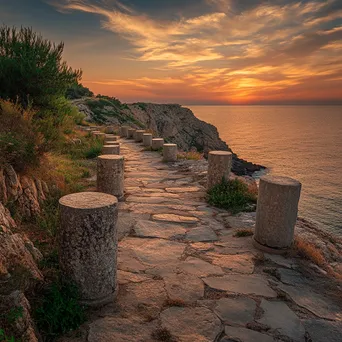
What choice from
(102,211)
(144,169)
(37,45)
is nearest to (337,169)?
(144,169)

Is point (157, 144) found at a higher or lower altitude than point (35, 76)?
lower

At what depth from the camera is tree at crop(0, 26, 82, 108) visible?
8.91 metres

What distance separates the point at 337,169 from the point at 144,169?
4077 centimetres

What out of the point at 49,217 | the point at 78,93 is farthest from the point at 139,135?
the point at 78,93

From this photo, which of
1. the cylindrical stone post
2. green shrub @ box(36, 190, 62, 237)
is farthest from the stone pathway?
the cylindrical stone post

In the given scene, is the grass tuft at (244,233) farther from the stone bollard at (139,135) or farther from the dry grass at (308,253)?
the stone bollard at (139,135)

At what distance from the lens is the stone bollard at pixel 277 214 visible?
4.62m

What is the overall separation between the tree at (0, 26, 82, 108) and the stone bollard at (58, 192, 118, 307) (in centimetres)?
624

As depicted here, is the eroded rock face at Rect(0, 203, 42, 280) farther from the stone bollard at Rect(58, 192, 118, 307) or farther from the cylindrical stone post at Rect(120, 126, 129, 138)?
the cylindrical stone post at Rect(120, 126, 129, 138)

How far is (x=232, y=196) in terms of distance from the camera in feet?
22.8

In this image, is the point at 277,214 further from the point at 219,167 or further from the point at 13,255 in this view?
the point at 13,255

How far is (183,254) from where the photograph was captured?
4559 millimetres

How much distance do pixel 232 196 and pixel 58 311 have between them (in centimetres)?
486

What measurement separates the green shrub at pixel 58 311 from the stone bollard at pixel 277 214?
Result: 298 cm
